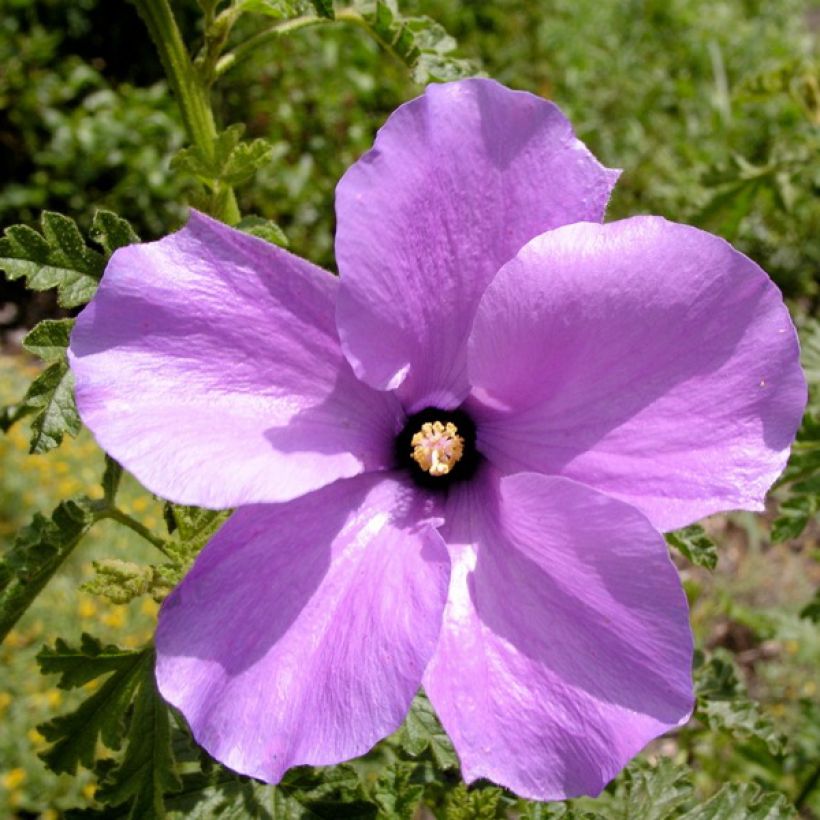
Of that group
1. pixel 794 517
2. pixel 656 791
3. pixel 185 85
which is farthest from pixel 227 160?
pixel 794 517

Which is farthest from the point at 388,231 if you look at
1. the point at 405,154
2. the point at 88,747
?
the point at 88,747

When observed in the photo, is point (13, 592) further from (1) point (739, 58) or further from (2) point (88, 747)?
(1) point (739, 58)

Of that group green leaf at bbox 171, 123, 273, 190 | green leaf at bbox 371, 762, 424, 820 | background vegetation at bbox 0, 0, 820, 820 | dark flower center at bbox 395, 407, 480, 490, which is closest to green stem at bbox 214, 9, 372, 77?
green leaf at bbox 171, 123, 273, 190

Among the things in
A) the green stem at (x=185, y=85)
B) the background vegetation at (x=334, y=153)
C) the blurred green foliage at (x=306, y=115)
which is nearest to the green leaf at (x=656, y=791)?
the green stem at (x=185, y=85)

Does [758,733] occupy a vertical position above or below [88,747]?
below

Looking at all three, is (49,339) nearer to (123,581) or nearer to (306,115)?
(123,581)

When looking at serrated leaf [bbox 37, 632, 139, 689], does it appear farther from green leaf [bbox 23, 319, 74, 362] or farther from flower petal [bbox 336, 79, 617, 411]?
flower petal [bbox 336, 79, 617, 411]

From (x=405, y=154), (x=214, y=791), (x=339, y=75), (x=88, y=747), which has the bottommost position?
(x=339, y=75)
